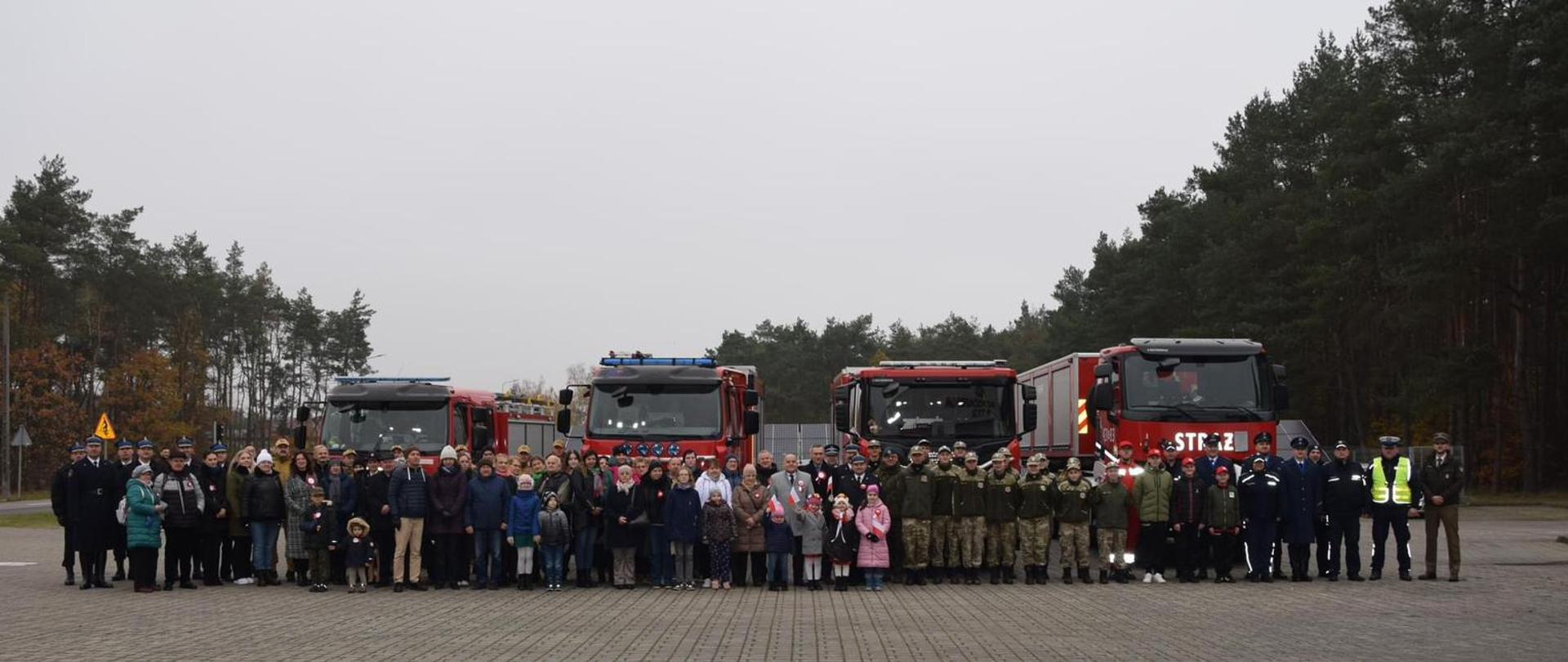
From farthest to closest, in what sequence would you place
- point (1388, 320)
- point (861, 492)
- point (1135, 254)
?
point (1135, 254) < point (1388, 320) < point (861, 492)

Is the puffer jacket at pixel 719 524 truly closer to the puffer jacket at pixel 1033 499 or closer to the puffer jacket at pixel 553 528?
the puffer jacket at pixel 553 528

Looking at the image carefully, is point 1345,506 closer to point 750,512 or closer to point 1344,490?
point 1344,490

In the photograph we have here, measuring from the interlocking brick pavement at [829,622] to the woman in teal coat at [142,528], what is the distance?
0.39 metres

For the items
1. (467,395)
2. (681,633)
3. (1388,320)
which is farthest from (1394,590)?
(1388,320)

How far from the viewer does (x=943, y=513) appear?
64.1 feet

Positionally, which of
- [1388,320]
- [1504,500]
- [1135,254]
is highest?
[1135,254]

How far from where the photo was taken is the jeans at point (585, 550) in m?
19.6

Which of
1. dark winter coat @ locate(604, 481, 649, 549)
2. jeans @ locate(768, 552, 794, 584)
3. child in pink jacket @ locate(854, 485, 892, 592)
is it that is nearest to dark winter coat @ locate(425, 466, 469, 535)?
dark winter coat @ locate(604, 481, 649, 549)

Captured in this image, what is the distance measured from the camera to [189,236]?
89000mm

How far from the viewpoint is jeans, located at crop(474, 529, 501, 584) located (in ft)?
63.6

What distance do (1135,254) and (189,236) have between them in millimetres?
52205

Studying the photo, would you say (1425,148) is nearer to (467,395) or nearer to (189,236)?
(467,395)

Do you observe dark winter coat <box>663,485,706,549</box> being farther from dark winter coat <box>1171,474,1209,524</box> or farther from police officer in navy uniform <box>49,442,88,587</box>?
police officer in navy uniform <box>49,442,88,587</box>

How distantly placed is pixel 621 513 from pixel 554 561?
992 mm
